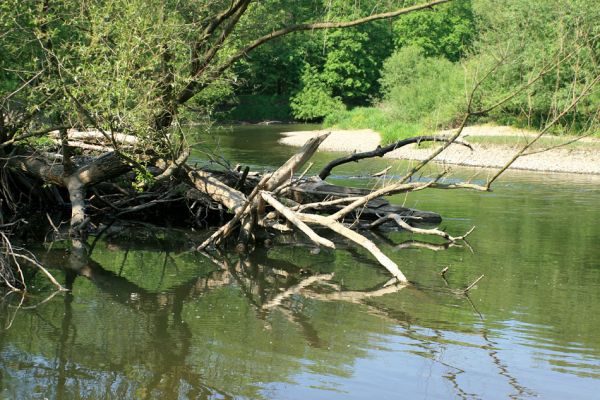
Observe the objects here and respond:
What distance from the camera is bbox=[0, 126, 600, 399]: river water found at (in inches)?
293

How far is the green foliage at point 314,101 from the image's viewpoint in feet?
211

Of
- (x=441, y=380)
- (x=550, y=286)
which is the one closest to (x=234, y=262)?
(x=550, y=286)

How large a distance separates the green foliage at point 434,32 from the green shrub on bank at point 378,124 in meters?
15.4

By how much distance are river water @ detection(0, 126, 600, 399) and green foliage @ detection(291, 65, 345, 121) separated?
4958cm

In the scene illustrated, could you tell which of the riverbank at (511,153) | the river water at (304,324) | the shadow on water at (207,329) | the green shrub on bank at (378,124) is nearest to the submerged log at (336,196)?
the river water at (304,324)

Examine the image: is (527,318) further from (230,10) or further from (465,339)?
(230,10)

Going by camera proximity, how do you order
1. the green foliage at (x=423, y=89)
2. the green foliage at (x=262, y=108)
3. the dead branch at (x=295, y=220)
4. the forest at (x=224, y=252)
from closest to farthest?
the forest at (x=224, y=252), the dead branch at (x=295, y=220), the green foliage at (x=423, y=89), the green foliage at (x=262, y=108)

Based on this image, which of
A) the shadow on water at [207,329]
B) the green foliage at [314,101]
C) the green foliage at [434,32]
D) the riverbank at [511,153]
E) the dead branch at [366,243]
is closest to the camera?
the shadow on water at [207,329]

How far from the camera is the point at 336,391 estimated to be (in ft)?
23.8

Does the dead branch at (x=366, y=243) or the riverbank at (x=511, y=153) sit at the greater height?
the dead branch at (x=366, y=243)

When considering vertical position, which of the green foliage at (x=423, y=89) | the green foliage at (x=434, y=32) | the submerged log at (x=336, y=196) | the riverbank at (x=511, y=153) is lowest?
the riverbank at (x=511, y=153)

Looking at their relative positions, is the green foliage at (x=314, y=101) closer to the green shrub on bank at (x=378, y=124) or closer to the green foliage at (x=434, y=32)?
the green shrub on bank at (x=378, y=124)

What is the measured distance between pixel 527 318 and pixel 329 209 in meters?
6.07

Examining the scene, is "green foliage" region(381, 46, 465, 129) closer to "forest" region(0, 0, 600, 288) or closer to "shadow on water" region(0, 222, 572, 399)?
"forest" region(0, 0, 600, 288)
